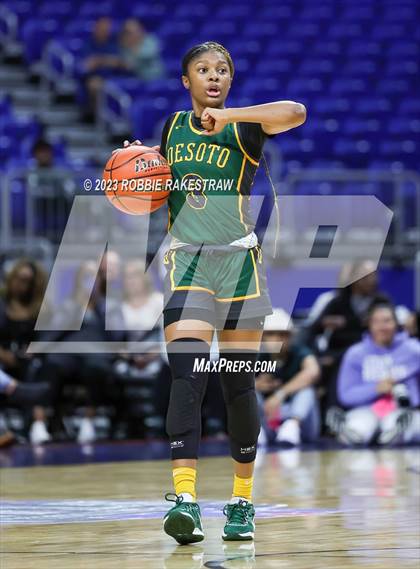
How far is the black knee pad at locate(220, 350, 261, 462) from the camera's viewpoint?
518 cm

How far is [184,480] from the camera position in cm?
501

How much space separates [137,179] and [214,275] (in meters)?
0.48

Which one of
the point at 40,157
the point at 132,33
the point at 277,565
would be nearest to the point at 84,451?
the point at 40,157

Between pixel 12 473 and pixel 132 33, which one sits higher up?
pixel 132 33

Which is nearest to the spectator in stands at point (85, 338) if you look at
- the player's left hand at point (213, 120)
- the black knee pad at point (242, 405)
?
the black knee pad at point (242, 405)

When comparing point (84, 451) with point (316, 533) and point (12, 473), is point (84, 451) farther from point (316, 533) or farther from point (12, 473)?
point (316, 533)

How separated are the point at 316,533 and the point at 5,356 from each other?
5893 mm

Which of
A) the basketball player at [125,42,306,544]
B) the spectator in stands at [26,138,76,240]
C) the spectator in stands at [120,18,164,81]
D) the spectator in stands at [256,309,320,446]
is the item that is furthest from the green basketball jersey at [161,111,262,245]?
the spectator in stands at [120,18,164,81]

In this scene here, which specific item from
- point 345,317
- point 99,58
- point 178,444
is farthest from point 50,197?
point 178,444

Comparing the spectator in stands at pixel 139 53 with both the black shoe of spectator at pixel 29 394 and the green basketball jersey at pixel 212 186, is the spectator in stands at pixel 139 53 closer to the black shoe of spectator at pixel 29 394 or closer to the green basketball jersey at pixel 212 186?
the black shoe of spectator at pixel 29 394

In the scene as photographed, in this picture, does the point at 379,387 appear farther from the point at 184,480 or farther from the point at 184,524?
the point at 184,524

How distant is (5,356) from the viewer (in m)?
10.7

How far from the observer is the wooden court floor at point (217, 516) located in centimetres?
451

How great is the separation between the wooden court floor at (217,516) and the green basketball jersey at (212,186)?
1.18 meters
